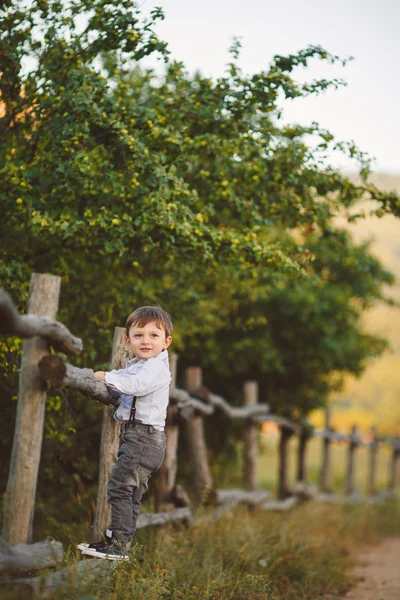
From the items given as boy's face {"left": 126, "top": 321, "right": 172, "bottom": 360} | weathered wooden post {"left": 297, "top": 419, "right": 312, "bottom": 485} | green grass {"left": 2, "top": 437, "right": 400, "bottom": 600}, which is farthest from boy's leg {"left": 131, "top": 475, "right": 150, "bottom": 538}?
weathered wooden post {"left": 297, "top": 419, "right": 312, "bottom": 485}

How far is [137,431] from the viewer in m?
4.75

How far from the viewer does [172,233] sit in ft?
21.4

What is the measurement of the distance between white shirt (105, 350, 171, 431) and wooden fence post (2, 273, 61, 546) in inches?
19.4

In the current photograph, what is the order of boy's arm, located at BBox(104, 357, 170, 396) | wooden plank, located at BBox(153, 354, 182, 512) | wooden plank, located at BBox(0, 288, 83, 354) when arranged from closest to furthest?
wooden plank, located at BBox(0, 288, 83, 354) → boy's arm, located at BBox(104, 357, 170, 396) → wooden plank, located at BBox(153, 354, 182, 512)

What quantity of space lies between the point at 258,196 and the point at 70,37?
8.23 ft

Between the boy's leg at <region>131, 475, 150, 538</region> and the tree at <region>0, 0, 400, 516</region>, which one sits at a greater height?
the tree at <region>0, 0, 400, 516</region>

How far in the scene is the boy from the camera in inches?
185

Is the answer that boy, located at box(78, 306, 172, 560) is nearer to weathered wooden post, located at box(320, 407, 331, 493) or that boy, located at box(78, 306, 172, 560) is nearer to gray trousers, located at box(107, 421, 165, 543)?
gray trousers, located at box(107, 421, 165, 543)

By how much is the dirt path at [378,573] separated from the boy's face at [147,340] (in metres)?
3.50

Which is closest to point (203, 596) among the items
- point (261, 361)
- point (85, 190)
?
point (85, 190)

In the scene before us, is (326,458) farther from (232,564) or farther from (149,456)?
(149,456)

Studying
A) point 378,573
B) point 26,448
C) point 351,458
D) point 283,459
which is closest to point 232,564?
point 26,448

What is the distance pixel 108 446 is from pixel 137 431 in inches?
22.9

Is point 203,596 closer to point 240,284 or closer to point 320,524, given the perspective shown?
point 240,284
